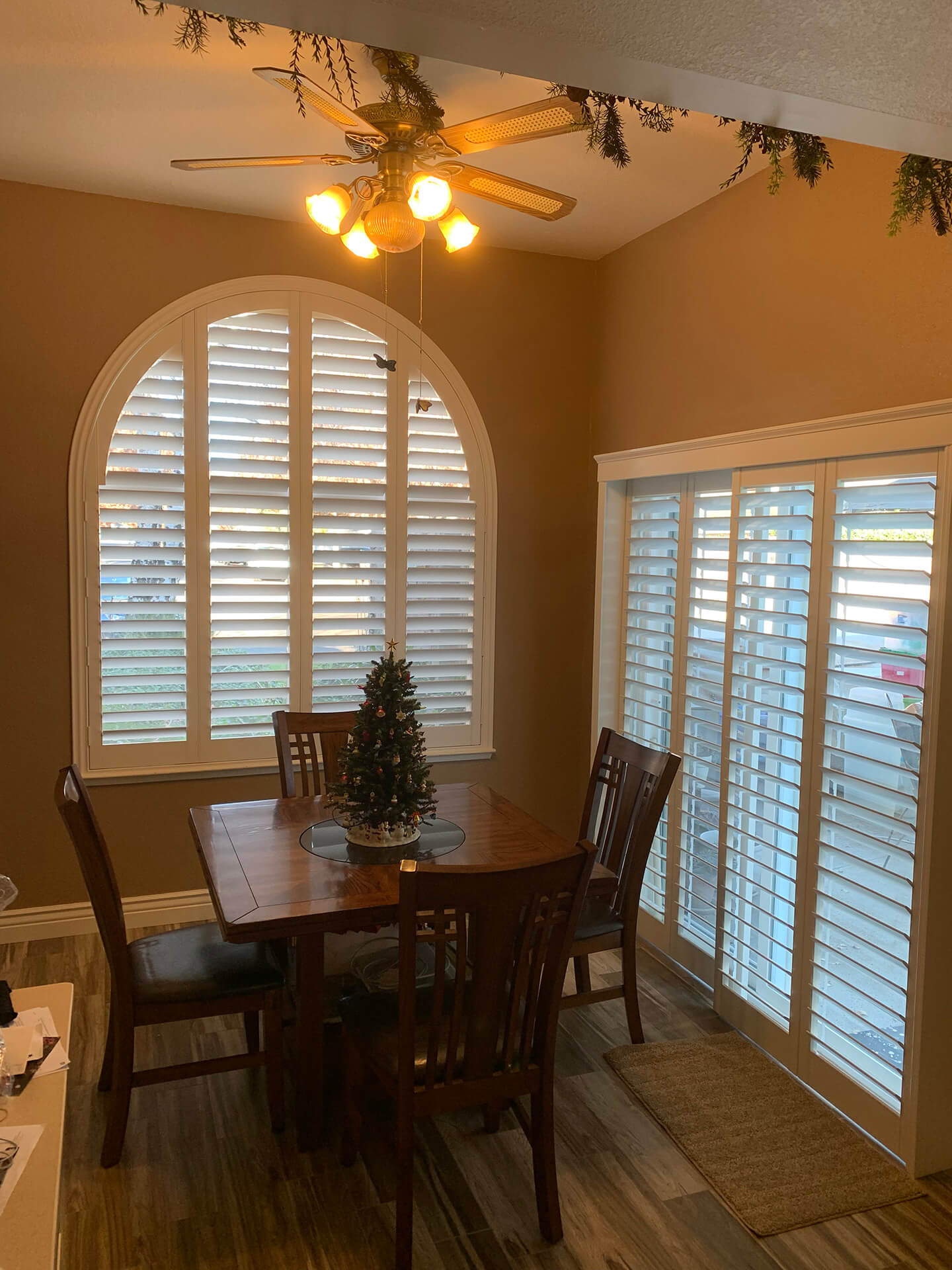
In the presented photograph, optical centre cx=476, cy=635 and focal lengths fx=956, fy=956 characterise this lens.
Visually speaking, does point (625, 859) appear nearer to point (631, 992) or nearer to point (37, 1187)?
point (631, 992)

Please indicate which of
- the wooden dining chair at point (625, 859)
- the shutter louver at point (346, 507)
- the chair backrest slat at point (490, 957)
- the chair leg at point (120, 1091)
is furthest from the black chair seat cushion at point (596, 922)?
the shutter louver at point (346, 507)

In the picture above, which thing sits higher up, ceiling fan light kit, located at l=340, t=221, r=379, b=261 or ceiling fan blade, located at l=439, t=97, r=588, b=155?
ceiling fan blade, located at l=439, t=97, r=588, b=155

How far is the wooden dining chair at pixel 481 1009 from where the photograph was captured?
2018mm

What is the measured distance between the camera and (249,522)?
12.9 ft

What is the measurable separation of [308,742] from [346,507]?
109 centimetres

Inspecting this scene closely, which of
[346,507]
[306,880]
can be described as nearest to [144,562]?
[346,507]

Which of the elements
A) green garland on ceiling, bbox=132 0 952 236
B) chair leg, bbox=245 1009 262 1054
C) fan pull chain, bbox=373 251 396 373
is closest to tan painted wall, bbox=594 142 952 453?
green garland on ceiling, bbox=132 0 952 236

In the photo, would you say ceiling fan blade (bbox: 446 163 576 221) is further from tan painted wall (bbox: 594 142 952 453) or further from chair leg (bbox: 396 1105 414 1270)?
chair leg (bbox: 396 1105 414 1270)

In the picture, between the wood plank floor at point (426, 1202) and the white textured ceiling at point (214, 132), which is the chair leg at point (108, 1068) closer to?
the wood plank floor at point (426, 1202)

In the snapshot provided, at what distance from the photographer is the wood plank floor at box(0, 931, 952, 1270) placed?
2207 mm

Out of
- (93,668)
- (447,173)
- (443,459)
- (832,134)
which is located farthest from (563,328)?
(832,134)

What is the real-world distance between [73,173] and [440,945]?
305 cm

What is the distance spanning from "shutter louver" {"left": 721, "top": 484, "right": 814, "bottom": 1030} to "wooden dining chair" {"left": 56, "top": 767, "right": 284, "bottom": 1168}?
158cm

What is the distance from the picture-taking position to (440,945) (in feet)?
6.58
